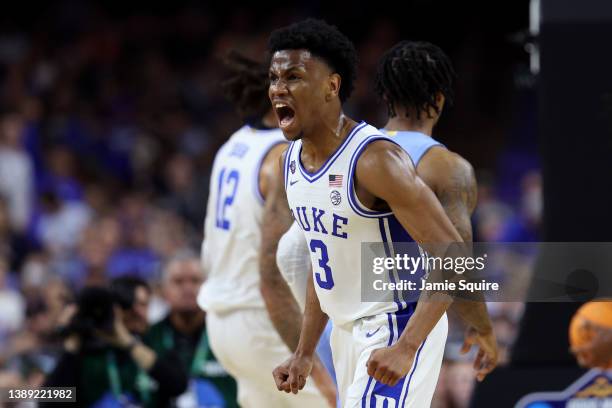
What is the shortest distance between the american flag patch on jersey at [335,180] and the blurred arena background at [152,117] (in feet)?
23.2

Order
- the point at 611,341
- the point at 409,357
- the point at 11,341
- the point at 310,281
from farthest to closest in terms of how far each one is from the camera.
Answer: the point at 11,341
the point at 611,341
the point at 310,281
the point at 409,357

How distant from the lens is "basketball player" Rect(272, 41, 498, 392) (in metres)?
5.08

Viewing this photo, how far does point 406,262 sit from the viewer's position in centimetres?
470

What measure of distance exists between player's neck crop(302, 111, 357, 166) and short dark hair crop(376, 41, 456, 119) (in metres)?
0.62

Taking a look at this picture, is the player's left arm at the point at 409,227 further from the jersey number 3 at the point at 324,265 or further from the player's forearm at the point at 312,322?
the player's forearm at the point at 312,322

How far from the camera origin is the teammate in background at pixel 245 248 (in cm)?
609

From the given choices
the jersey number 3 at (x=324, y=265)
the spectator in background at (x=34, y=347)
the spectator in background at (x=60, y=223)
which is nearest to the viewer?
the jersey number 3 at (x=324, y=265)

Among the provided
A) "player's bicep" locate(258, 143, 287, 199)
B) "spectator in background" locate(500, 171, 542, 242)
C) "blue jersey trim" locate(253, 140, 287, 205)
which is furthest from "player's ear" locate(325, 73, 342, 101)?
"spectator in background" locate(500, 171, 542, 242)

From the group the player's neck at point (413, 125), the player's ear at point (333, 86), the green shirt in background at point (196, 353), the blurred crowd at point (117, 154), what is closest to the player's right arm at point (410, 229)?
the player's ear at point (333, 86)

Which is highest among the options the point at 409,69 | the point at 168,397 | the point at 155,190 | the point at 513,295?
the point at 155,190

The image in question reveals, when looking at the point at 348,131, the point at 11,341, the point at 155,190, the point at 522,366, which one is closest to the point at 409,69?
the point at 348,131

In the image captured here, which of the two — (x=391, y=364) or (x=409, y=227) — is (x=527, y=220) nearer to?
(x=409, y=227)

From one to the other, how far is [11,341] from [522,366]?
4.88 metres

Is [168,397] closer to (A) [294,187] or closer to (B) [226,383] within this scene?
(B) [226,383]
